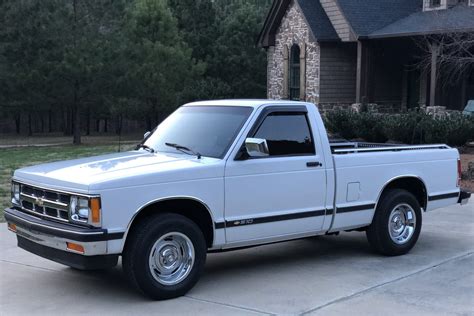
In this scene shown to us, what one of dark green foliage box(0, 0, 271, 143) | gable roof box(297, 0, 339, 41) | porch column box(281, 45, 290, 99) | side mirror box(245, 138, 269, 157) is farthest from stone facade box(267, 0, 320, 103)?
side mirror box(245, 138, 269, 157)

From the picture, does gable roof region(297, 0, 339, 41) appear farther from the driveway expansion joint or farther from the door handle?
the door handle

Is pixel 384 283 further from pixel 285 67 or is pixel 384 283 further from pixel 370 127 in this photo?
pixel 285 67

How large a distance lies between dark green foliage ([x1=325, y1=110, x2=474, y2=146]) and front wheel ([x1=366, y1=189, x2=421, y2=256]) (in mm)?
10478

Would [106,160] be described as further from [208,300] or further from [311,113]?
[311,113]

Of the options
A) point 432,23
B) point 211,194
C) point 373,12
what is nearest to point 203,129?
point 211,194

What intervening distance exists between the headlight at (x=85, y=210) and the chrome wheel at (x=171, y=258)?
0.63 metres

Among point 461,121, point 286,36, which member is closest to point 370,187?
point 461,121

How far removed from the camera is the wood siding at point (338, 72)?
28141 mm

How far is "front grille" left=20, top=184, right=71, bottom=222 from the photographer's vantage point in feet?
20.0

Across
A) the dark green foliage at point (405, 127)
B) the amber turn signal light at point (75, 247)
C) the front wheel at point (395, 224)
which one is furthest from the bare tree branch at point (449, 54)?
the amber turn signal light at point (75, 247)

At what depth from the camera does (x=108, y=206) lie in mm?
5820

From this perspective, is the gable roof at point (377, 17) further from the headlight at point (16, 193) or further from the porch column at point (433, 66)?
the headlight at point (16, 193)

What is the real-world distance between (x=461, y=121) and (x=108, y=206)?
14.7 metres

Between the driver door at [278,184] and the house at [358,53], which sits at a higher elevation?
the house at [358,53]
